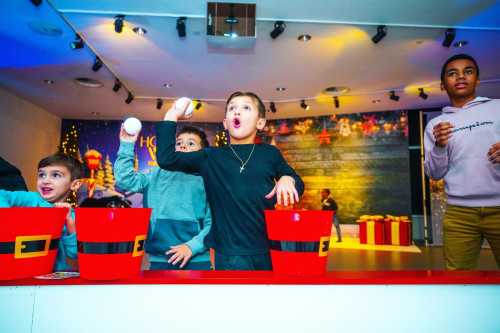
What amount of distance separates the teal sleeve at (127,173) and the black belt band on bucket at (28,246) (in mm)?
457

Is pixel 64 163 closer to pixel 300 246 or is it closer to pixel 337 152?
pixel 300 246

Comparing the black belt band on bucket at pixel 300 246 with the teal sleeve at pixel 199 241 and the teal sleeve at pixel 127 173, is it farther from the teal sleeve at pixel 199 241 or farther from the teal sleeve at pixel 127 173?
the teal sleeve at pixel 199 241

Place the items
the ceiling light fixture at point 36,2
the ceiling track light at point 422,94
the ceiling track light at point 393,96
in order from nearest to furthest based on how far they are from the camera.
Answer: the ceiling light fixture at point 36,2
the ceiling track light at point 422,94
the ceiling track light at point 393,96

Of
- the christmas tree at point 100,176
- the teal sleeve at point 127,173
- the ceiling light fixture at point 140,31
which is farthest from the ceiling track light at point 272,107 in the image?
the teal sleeve at point 127,173

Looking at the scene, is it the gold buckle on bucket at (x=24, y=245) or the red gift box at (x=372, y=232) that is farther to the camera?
the red gift box at (x=372, y=232)

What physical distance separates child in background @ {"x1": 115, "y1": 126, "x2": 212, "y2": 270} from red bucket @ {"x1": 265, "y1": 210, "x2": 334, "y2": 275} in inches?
32.5

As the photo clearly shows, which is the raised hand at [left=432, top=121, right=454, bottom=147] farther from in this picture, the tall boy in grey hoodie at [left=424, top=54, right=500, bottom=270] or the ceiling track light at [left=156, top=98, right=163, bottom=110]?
the ceiling track light at [left=156, top=98, right=163, bottom=110]

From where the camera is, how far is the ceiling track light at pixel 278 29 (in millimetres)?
4602

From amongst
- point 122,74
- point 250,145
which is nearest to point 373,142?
point 122,74

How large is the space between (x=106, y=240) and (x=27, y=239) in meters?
0.16

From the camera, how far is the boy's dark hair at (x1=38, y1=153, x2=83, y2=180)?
4.75ft

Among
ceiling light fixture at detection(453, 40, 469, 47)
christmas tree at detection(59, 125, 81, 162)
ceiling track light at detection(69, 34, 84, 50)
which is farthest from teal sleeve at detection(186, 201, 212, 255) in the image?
christmas tree at detection(59, 125, 81, 162)

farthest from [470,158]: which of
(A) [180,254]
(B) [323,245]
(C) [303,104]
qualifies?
(C) [303,104]

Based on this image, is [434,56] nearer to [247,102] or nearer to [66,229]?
[247,102]
